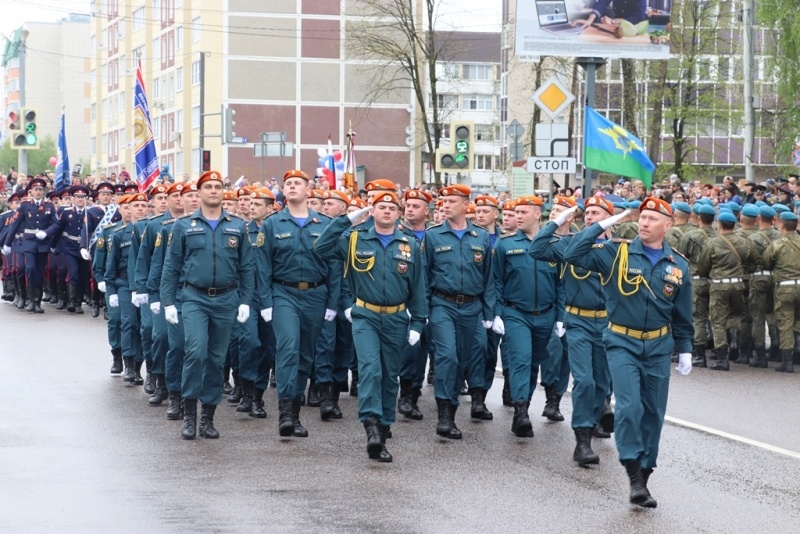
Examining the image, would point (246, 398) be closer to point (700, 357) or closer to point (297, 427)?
point (297, 427)

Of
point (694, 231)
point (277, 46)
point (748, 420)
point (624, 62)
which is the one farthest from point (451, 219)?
point (277, 46)

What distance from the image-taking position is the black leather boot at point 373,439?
10578mm

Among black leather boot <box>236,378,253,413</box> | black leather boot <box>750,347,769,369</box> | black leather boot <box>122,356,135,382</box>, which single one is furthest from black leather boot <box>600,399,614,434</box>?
black leather boot <box>750,347,769,369</box>

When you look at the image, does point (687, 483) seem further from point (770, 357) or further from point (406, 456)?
point (770, 357)

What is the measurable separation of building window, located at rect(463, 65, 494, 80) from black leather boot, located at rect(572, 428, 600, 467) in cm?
10778

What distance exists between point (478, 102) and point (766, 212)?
10001 cm

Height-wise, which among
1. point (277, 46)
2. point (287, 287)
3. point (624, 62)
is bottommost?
point (287, 287)

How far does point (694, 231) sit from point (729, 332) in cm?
141

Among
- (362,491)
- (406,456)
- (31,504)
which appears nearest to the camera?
(31,504)

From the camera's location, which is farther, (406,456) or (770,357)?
(770,357)

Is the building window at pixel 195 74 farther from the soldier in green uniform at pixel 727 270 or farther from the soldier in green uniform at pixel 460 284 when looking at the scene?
the soldier in green uniform at pixel 460 284

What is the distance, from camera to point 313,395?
45.7 feet

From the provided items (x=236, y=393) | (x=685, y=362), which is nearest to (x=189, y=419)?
(x=236, y=393)

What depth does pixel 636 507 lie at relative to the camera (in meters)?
9.09
